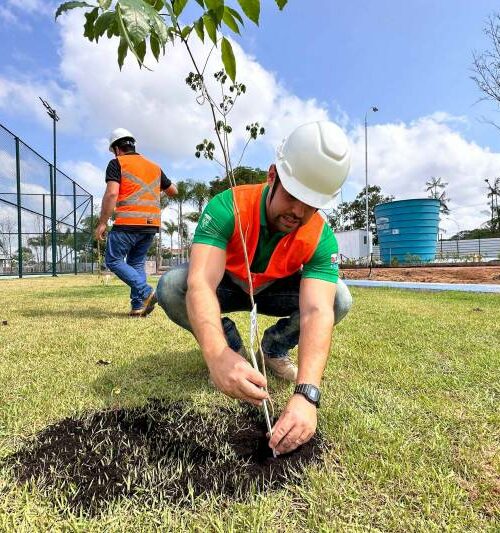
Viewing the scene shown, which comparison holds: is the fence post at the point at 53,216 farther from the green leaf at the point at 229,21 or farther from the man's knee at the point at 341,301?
the green leaf at the point at 229,21

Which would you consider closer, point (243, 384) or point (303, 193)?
point (243, 384)

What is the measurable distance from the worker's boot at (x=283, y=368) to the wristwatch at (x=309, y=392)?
825 millimetres

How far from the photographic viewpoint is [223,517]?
1.09 meters

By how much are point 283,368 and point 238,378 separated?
→ 1.04 metres

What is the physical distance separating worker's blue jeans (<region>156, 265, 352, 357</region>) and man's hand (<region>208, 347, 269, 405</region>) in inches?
31.8

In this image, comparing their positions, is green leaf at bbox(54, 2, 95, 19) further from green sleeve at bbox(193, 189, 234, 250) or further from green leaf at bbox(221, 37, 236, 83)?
Answer: green sleeve at bbox(193, 189, 234, 250)

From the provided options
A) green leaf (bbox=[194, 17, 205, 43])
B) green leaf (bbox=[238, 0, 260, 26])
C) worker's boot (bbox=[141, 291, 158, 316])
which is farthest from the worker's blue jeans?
worker's boot (bbox=[141, 291, 158, 316])

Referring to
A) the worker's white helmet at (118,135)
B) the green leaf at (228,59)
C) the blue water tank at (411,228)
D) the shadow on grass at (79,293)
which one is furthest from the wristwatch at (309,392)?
the blue water tank at (411,228)

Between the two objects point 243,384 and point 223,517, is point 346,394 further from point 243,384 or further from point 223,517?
point 223,517

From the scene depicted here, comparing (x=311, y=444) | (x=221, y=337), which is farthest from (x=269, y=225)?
(x=311, y=444)

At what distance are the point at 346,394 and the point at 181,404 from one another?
0.76 meters

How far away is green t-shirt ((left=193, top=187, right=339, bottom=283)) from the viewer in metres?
1.68

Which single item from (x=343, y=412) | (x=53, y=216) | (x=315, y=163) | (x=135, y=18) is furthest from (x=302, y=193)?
(x=53, y=216)

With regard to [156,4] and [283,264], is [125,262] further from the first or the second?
[156,4]
